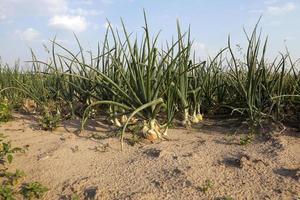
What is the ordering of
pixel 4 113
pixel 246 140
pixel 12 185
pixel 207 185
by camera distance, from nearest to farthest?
1. pixel 207 185
2. pixel 12 185
3. pixel 246 140
4. pixel 4 113

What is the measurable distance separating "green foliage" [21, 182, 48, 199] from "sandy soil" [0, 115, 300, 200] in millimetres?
58

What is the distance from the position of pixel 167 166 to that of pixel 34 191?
798 mm

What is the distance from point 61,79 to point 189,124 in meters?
1.21

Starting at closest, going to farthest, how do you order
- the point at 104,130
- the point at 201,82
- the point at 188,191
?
the point at 188,191
the point at 104,130
the point at 201,82

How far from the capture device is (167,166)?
97.1 inches

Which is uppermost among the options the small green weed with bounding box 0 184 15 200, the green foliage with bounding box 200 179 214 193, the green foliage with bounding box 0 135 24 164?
the green foliage with bounding box 0 135 24 164

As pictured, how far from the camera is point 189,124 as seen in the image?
323cm

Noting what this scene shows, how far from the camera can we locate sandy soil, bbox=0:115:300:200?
220 centimetres

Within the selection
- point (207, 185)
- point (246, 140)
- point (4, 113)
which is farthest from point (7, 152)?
point (246, 140)

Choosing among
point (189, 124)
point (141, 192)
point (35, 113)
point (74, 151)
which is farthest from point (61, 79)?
point (141, 192)

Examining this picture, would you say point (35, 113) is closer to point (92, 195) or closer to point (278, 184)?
point (92, 195)

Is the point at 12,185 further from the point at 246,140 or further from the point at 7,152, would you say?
the point at 246,140

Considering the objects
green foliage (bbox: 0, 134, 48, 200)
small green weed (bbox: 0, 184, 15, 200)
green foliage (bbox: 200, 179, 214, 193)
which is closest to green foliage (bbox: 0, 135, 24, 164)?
green foliage (bbox: 0, 134, 48, 200)

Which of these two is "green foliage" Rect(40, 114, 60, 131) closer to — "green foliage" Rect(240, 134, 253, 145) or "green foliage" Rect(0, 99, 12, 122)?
"green foliage" Rect(0, 99, 12, 122)
